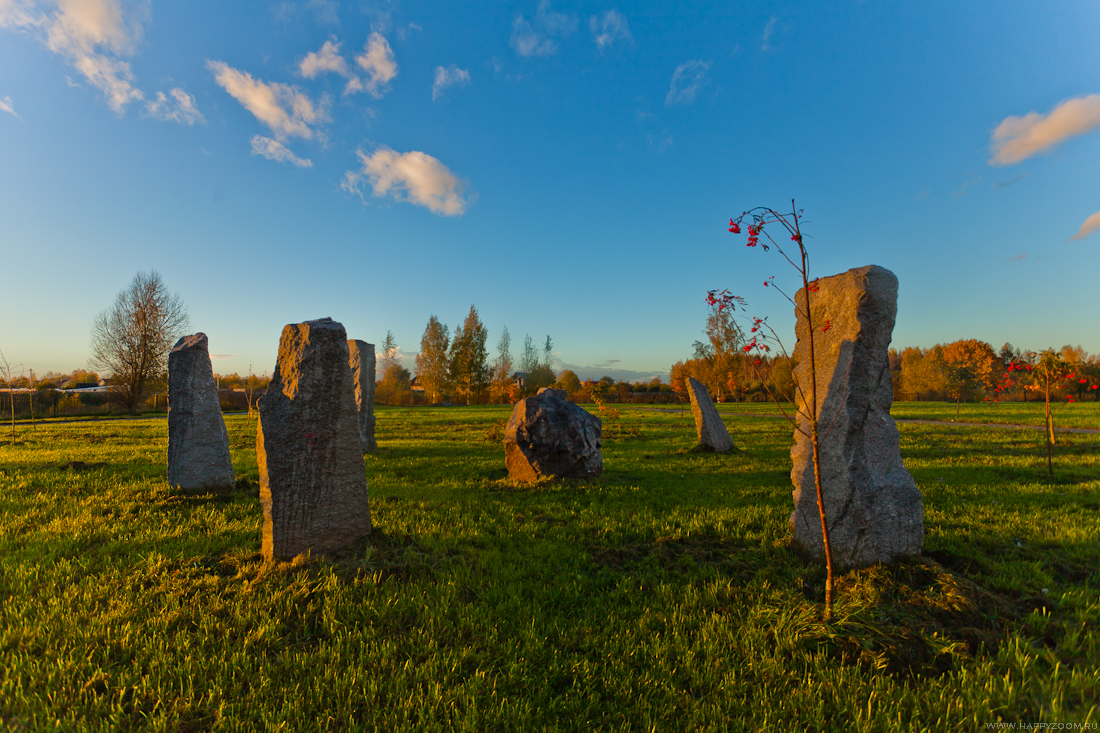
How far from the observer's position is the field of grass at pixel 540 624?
2482 mm

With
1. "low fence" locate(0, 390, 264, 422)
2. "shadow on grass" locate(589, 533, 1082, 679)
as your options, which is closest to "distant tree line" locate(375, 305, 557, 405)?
"low fence" locate(0, 390, 264, 422)

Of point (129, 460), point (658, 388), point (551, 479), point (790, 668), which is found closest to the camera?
point (790, 668)

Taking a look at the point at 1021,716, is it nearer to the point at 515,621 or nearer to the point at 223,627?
the point at 515,621

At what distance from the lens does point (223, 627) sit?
3197 millimetres

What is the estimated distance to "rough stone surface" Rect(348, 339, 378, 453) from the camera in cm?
1198

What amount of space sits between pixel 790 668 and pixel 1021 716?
1171mm

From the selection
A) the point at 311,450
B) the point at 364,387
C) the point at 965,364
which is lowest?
the point at 311,450

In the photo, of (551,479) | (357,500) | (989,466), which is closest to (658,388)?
(989,466)

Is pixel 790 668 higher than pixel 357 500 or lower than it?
lower

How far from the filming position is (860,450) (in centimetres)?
416

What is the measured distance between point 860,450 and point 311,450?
18.6 ft

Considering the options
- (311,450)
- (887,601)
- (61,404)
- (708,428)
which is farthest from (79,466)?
(61,404)

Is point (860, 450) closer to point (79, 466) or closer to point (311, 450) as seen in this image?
point (311, 450)

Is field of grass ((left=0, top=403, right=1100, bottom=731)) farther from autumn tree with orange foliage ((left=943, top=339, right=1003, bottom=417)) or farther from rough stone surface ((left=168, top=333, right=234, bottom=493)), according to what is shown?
autumn tree with orange foliage ((left=943, top=339, right=1003, bottom=417))
